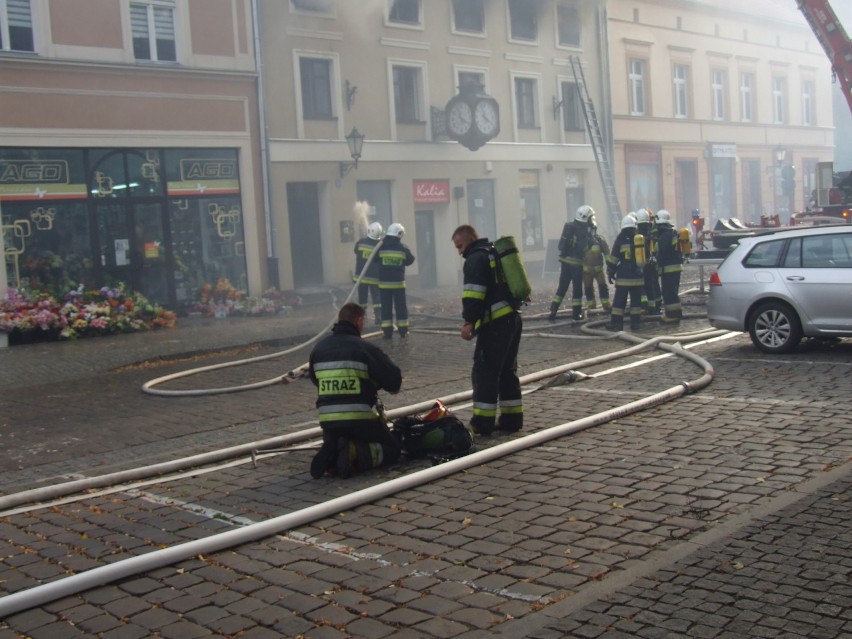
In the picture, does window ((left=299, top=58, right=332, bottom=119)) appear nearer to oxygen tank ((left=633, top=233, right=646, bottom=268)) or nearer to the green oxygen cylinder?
oxygen tank ((left=633, top=233, right=646, bottom=268))

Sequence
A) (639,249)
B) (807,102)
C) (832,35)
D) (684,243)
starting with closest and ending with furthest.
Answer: (639,249) < (684,243) < (832,35) < (807,102)

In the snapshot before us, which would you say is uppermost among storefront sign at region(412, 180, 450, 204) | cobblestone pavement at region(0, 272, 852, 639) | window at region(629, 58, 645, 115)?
window at region(629, 58, 645, 115)

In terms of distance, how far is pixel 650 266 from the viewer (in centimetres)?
1515

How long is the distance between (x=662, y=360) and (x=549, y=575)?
7.08 m

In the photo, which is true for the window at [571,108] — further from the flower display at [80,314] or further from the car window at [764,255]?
the car window at [764,255]

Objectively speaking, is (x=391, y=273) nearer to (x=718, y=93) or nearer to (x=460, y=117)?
(x=460, y=117)

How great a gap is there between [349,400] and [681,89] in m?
33.4

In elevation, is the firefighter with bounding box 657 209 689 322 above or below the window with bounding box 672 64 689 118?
below

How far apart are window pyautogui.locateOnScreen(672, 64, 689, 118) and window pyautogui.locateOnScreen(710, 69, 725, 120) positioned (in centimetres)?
200

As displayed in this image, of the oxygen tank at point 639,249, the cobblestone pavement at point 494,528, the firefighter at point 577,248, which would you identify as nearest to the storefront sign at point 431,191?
the firefighter at point 577,248

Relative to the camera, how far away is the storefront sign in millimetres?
26636

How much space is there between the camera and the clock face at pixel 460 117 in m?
26.4

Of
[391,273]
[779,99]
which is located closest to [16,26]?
[391,273]

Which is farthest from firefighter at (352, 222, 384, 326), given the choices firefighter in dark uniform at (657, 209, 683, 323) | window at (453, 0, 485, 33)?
window at (453, 0, 485, 33)
